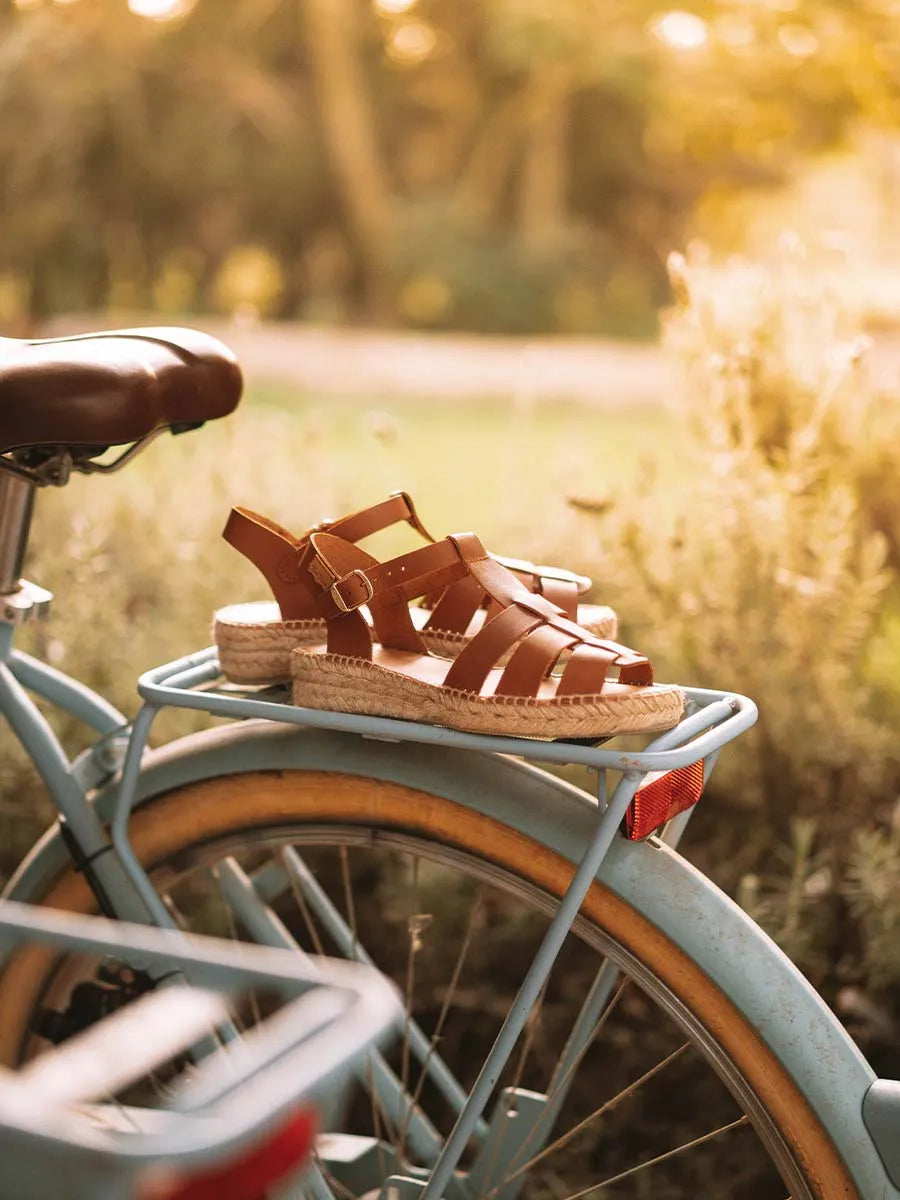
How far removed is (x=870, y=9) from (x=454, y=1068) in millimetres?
2845

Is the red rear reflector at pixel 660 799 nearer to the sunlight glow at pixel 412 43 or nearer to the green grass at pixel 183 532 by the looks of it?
the green grass at pixel 183 532

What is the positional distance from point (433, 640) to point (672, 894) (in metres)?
0.34

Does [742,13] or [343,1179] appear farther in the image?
[742,13]

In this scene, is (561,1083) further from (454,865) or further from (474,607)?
(474,607)

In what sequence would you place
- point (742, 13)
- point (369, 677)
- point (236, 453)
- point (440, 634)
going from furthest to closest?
point (742, 13)
point (236, 453)
point (440, 634)
point (369, 677)

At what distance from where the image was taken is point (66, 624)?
252cm

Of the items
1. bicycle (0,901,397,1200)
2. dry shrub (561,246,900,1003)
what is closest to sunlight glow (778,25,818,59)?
dry shrub (561,246,900,1003)

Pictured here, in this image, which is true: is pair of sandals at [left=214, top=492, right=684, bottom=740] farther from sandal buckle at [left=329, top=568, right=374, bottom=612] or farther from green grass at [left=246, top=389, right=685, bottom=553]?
green grass at [left=246, top=389, right=685, bottom=553]

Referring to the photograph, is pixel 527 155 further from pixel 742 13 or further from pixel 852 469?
pixel 852 469

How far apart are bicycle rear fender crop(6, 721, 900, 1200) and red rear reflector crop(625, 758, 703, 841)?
0.15ft

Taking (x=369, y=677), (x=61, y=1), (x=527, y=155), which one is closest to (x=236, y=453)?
(x=369, y=677)

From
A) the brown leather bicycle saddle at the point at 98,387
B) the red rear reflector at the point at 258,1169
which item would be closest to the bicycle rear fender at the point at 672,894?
the brown leather bicycle saddle at the point at 98,387

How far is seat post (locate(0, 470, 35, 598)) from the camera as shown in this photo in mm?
1612

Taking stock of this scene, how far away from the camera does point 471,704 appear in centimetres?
134
